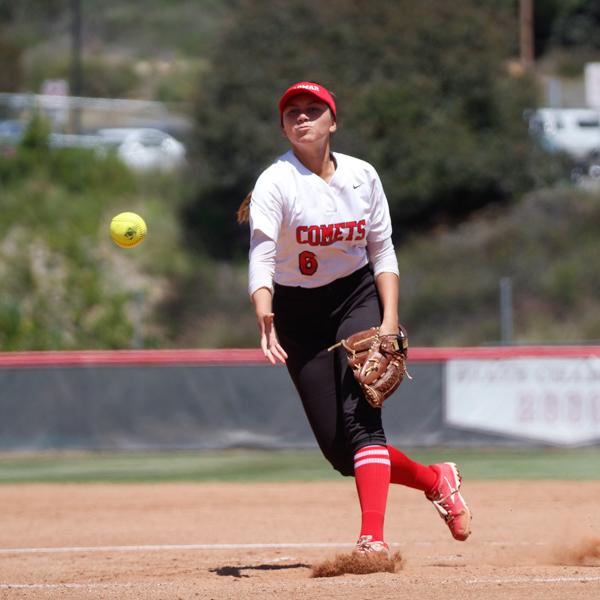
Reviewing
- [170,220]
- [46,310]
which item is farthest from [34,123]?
[46,310]

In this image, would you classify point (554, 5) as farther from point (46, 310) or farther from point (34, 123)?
point (46, 310)

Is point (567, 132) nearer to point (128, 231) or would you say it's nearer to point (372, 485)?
point (128, 231)

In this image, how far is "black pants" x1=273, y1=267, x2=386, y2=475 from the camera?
4875 mm

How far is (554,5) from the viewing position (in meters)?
44.5

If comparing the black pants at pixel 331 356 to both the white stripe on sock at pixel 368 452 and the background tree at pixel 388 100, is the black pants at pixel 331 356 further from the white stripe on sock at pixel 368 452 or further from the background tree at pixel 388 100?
the background tree at pixel 388 100

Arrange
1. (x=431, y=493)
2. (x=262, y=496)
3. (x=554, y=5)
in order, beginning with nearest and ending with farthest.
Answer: (x=431, y=493)
(x=262, y=496)
(x=554, y=5)

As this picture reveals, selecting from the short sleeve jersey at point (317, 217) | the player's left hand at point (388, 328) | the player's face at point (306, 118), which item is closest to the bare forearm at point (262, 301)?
the short sleeve jersey at point (317, 217)

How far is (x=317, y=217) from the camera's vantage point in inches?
189

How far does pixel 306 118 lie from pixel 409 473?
62.6 inches

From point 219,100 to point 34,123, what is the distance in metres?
4.57

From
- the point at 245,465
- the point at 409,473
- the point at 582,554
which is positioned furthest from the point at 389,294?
the point at 245,465

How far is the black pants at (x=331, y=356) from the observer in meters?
4.88

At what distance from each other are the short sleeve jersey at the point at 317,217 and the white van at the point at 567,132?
20.0 metres

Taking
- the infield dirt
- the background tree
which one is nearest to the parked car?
the background tree
